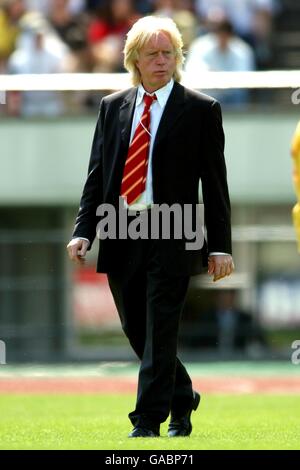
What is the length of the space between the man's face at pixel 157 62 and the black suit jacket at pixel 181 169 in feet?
0.34

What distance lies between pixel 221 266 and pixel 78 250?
773 millimetres

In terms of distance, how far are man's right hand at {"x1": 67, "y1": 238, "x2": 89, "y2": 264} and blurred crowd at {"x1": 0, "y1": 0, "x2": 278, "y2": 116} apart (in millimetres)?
10682

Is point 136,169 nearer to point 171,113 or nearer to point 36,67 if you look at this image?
point 171,113

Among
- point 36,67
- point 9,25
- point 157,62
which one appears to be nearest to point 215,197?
point 157,62

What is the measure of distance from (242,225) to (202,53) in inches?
106

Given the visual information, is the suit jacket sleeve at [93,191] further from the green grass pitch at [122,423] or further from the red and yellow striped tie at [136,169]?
the green grass pitch at [122,423]

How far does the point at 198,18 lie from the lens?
19.9 m

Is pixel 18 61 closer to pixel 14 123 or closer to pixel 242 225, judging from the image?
pixel 14 123

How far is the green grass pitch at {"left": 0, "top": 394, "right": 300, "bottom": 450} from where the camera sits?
793 cm

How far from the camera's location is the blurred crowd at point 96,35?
19219mm

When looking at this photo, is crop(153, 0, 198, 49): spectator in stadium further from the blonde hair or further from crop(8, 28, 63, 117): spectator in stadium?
the blonde hair

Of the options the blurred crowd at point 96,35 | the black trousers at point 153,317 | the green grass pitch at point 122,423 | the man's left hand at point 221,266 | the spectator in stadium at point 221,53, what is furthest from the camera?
the blurred crowd at point 96,35

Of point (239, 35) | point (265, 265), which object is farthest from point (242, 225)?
point (239, 35)

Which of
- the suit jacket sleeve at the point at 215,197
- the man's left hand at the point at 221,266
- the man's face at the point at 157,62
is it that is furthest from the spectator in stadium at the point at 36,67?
the man's left hand at the point at 221,266
